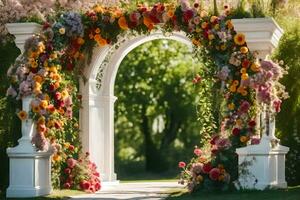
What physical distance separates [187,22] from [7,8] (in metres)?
4.71

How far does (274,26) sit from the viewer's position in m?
12.7

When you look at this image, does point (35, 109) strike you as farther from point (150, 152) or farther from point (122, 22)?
point (150, 152)

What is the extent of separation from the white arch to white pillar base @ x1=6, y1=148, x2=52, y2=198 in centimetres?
273

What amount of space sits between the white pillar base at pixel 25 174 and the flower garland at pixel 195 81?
295 millimetres

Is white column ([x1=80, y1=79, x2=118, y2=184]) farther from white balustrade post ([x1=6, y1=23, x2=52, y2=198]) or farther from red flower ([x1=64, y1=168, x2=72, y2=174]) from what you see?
white balustrade post ([x1=6, y1=23, x2=52, y2=198])

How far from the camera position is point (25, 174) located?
43.6ft

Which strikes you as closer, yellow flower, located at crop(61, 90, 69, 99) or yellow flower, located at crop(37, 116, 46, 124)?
yellow flower, located at crop(37, 116, 46, 124)

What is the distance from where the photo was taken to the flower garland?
12789 millimetres

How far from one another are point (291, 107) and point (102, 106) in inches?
161

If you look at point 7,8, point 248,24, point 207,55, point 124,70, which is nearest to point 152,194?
point 207,55

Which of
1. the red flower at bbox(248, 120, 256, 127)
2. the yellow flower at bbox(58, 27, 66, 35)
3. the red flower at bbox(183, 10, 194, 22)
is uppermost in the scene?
the red flower at bbox(183, 10, 194, 22)

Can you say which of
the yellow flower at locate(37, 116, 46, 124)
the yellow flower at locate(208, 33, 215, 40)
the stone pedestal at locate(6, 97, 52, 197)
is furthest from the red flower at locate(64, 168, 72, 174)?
the yellow flower at locate(208, 33, 215, 40)

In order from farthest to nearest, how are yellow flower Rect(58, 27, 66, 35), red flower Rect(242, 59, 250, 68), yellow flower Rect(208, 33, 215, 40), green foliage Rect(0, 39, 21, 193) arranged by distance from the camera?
green foliage Rect(0, 39, 21, 193)
yellow flower Rect(58, 27, 66, 35)
yellow flower Rect(208, 33, 215, 40)
red flower Rect(242, 59, 250, 68)

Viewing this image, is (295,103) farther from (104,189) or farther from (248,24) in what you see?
(104,189)
